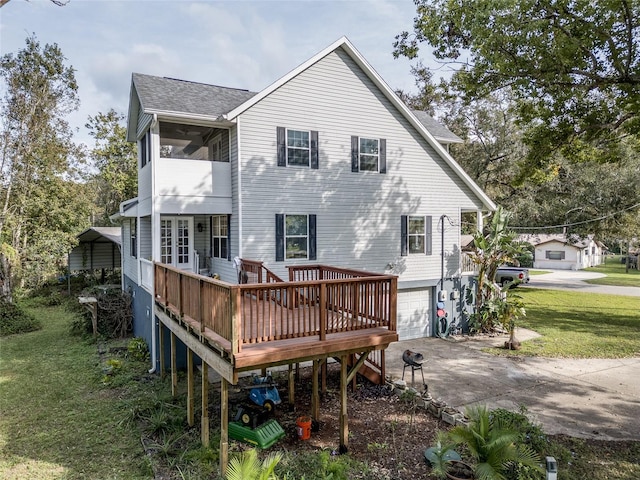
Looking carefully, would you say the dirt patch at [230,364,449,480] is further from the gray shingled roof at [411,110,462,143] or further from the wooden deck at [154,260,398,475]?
the gray shingled roof at [411,110,462,143]

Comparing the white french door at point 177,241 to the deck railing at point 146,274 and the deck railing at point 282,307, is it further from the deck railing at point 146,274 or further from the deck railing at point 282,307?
the deck railing at point 282,307

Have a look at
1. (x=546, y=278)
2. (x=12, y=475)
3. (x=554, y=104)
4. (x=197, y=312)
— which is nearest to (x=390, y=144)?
(x=554, y=104)

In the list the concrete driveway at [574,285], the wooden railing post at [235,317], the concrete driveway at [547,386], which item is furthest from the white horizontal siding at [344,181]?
the concrete driveway at [574,285]

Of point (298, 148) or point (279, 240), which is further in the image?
point (298, 148)

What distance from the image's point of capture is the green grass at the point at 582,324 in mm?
12570

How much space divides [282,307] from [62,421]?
5.48 meters

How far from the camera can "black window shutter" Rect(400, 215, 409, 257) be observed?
14.0 m

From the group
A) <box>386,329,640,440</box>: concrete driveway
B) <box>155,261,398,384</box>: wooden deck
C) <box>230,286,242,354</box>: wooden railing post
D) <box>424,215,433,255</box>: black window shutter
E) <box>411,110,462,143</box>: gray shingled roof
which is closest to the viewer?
<box>230,286,242,354</box>: wooden railing post

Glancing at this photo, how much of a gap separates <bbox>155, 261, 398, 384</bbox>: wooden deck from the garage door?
6996 millimetres

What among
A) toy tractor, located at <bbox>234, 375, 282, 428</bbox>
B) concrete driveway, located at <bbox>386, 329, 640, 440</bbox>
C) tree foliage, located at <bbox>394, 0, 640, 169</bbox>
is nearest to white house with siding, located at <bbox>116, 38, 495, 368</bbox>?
tree foliage, located at <bbox>394, 0, 640, 169</bbox>

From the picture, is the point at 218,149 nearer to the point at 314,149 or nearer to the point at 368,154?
the point at 314,149

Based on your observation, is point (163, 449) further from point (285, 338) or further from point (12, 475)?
point (285, 338)

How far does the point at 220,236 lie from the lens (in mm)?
12953

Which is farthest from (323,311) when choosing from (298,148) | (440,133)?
(440,133)
